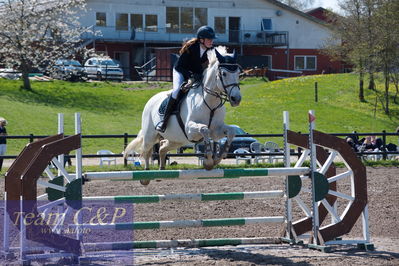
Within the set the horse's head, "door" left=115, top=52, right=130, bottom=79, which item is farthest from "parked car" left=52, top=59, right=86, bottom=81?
the horse's head

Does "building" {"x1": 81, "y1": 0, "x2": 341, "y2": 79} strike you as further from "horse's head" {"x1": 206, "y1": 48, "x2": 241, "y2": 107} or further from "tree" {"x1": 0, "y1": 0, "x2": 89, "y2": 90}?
"horse's head" {"x1": 206, "y1": 48, "x2": 241, "y2": 107}

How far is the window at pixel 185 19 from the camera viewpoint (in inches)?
1810

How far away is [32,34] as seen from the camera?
3359 centimetres

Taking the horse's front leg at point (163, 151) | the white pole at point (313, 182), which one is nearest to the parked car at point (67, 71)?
the horse's front leg at point (163, 151)

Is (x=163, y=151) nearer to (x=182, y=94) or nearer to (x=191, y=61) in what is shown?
(x=182, y=94)

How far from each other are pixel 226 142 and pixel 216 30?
3948 cm

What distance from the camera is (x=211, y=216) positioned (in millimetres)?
10500

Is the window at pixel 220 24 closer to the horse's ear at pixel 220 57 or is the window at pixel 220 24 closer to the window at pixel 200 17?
the window at pixel 200 17

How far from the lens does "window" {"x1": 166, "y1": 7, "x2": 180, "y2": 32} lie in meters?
45.9

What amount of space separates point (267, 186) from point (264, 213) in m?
3.06

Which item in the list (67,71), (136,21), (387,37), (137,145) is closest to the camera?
(137,145)

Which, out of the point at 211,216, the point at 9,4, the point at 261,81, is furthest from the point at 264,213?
the point at 261,81

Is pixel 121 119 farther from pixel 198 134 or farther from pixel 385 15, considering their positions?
pixel 198 134

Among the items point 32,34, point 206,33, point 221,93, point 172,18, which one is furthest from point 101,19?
point 221,93
